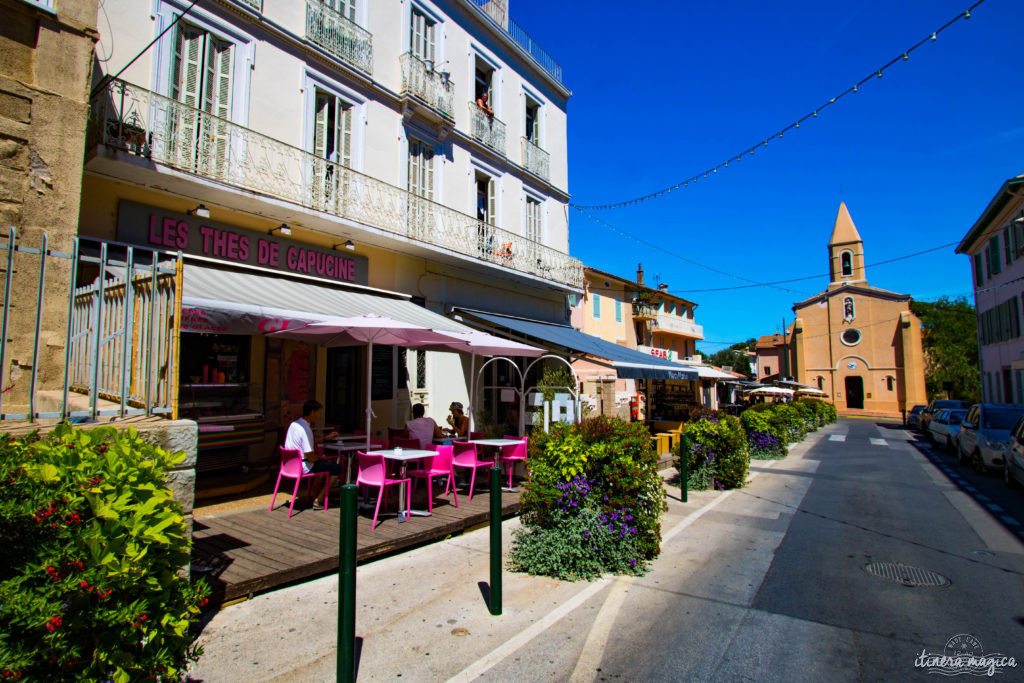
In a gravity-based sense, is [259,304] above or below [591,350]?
above

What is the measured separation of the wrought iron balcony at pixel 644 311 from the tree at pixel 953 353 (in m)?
23.7

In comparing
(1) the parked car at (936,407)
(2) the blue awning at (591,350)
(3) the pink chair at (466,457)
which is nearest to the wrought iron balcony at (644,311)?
(1) the parked car at (936,407)

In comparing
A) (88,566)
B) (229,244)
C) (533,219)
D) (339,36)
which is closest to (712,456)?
(229,244)

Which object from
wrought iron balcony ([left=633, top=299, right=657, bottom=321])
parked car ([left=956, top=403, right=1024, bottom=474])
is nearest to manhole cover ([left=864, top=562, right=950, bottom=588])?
parked car ([left=956, top=403, right=1024, bottom=474])

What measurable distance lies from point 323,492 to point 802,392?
4329cm

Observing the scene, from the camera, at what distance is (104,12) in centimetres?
773

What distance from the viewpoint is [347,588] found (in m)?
3.13

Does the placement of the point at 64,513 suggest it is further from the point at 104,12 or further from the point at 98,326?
the point at 104,12

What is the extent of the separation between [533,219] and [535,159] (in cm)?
185

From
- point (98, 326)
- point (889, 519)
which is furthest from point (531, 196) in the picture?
point (98, 326)

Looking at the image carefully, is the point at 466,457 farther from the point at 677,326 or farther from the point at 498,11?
the point at 677,326

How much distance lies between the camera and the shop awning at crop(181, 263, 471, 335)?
694 centimetres

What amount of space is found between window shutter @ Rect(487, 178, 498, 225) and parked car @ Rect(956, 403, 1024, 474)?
12.7 m

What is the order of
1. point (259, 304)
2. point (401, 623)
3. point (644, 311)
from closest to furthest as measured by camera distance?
point (401, 623) < point (259, 304) < point (644, 311)
